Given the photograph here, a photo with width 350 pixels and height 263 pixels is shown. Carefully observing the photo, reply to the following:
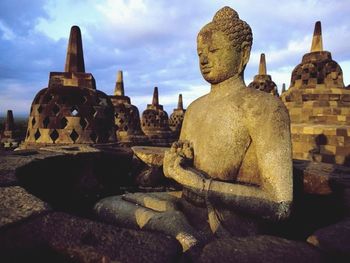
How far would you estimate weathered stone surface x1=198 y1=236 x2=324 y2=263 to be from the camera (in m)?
0.88

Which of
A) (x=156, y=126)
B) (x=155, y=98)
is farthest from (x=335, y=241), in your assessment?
(x=155, y=98)

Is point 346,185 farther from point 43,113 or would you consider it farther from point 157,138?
point 157,138

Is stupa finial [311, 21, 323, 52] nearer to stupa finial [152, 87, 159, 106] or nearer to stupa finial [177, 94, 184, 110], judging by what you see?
stupa finial [152, 87, 159, 106]

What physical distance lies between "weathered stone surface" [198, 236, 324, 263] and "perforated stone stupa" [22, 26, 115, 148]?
12.2 ft

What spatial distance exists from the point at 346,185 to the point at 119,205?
74.8 inches

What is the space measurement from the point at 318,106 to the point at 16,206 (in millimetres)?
9971

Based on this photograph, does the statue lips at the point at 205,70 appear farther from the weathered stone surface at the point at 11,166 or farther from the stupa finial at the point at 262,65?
the stupa finial at the point at 262,65

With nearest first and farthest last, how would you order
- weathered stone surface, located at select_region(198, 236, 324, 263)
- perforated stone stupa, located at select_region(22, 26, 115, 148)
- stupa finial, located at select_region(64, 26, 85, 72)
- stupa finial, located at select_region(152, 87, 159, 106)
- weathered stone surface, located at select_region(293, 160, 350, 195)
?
weathered stone surface, located at select_region(198, 236, 324, 263) < weathered stone surface, located at select_region(293, 160, 350, 195) < perforated stone stupa, located at select_region(22, 26, 115, 148) < stupa finial, located at select_region(64, 26, 85, 72) < stupa finial, located at select_region(152, 87, 159, 106)

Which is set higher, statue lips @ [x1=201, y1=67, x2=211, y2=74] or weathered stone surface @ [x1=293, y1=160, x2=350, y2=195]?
statue lips @ [x1=201, y1=67, x2=211, y2=74]

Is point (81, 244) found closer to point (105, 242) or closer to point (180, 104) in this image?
point (105, 242)

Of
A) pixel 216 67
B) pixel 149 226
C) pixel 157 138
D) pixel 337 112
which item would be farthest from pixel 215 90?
pixel 157 138

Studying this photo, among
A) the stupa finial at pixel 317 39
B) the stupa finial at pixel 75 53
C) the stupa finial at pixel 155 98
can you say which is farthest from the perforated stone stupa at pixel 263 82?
the stupa finial at pixel 75 53

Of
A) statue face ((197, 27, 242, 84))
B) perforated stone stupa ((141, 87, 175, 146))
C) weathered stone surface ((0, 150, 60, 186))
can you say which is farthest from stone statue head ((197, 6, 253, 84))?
perforated stone stupa ((141, 87, 175, 146))

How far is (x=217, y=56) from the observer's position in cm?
188
